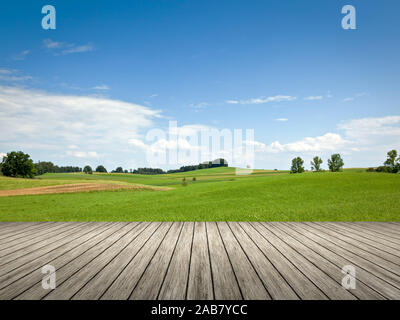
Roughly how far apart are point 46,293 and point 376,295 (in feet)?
13.3

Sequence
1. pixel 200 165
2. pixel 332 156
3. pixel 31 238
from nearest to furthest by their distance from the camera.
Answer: pixel 31 238
pixel 332 156
pixel 200 165

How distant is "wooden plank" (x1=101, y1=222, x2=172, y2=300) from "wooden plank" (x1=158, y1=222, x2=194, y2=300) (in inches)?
16.6

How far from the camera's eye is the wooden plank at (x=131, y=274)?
277 cm

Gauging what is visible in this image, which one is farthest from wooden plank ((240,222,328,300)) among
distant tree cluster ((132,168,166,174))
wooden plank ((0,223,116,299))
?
distant tree cluster ((132,168,166,174))

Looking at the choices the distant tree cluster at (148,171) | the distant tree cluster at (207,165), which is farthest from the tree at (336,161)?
the distant tree cluster at (148,171)

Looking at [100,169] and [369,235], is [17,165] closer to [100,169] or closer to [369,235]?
[100,169]

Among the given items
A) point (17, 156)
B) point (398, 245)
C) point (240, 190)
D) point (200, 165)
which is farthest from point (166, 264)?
point (200, 165)

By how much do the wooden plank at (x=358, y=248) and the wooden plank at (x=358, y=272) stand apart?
0.44 metres

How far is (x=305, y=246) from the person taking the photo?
489cm

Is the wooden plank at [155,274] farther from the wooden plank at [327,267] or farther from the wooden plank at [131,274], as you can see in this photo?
the wooden plank at [327,267]

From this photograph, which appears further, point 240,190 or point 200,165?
point 200,165

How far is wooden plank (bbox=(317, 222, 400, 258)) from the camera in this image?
4366mm

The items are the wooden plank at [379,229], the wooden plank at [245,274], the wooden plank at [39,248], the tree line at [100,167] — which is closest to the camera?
the wooden plank at [245,274]

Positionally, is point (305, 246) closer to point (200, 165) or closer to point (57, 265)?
point (57, 265)
